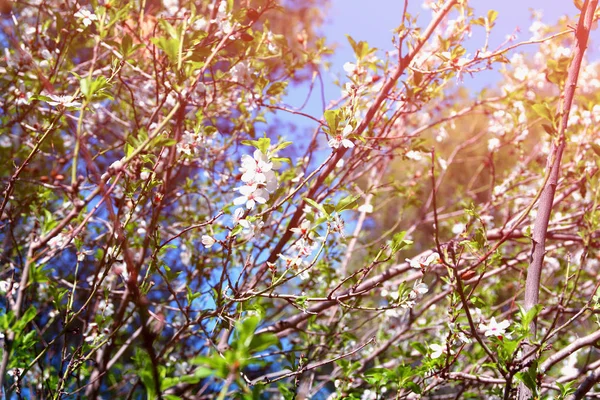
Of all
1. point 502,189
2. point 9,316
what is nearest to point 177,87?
point 9,316

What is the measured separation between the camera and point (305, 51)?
2.31 meters

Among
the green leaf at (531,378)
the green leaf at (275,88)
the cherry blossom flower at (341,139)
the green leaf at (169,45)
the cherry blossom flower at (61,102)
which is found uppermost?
the green leaf at (275,88)

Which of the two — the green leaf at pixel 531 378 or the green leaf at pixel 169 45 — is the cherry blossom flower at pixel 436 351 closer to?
the green leaf at pixel 531 378

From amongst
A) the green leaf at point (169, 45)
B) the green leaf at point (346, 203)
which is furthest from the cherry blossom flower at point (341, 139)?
the green leaf at point (169, 45)

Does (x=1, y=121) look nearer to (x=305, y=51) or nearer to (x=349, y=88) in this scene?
(x=305, y=51)

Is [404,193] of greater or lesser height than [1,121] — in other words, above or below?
below

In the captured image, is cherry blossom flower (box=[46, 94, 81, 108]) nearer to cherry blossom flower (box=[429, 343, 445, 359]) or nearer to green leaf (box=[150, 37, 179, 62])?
green leaf (box=[150, 37, 179, 62])

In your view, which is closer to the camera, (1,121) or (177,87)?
(177,87)

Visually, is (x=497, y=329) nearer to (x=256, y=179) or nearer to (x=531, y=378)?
(x=531, y=378)

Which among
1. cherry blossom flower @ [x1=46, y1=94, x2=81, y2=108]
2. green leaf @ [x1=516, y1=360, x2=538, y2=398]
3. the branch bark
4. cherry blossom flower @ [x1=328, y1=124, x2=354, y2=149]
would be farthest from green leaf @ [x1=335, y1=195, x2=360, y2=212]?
cherry blossom flower @ [x1=46, y1=94, x2=81, y2=108]

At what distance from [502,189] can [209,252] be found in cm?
174

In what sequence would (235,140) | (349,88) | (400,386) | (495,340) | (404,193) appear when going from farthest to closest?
1. (404,193)
2. (235,140)
3. (349,88)
4. (400,386)
5. (495,340)

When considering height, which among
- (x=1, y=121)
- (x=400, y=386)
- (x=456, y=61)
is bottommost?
(x=400, y=386)

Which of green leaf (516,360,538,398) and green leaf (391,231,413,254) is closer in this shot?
green leaf (516,360,538,398)
